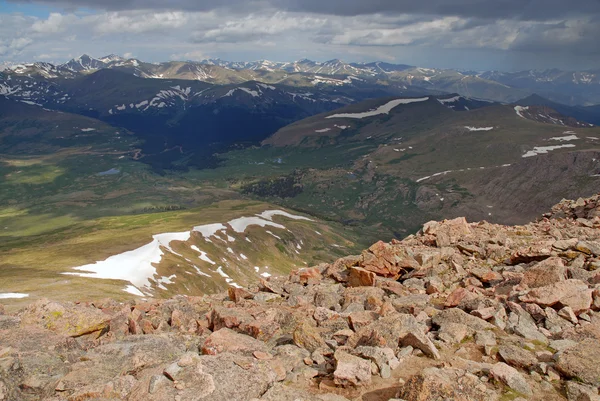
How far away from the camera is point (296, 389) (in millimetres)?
13922

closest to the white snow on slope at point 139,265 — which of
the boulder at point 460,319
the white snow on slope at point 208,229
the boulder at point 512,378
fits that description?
the white snow on slope at point 208,229

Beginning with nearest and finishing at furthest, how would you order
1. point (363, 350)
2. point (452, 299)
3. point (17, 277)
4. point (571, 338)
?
point (363, 350) → point (571, 338) → point (452, 299) → point (17, 277)

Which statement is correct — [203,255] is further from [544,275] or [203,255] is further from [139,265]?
[544,275]

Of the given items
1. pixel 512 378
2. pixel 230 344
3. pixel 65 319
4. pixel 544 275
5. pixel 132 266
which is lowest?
pixel 132 266

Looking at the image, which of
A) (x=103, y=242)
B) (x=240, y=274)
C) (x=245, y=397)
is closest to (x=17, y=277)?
(x=103, y=242)

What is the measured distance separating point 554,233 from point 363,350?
27.8 m

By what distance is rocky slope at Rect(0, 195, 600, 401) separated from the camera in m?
13.3

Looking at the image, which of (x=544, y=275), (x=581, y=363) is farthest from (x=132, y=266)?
(x=581, y=363)

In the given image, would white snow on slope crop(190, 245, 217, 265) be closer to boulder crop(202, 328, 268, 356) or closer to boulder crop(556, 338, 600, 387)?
boulder crop(202, 328, 268, 356)

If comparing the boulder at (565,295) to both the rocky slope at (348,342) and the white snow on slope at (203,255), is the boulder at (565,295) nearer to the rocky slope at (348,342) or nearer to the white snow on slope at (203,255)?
the rocky slope at (348,342)

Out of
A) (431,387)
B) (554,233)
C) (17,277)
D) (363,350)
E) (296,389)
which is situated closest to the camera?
(431,387)

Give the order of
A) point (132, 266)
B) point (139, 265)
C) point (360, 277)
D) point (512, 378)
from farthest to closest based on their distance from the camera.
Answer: point (139, 265), point (132, 266), point (360, 277), point (512, 378)

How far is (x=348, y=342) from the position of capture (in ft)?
55.5

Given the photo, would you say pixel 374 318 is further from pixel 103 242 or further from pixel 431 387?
pixel 103 242
